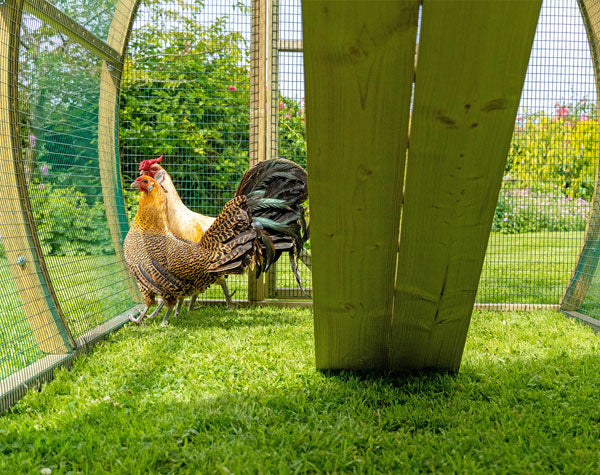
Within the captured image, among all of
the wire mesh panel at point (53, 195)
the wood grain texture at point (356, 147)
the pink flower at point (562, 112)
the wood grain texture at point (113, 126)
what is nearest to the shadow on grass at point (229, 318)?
the wire mesh panel at point (53, 195)

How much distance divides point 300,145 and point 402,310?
3160 mm

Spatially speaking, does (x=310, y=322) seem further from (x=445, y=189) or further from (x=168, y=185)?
(x=445, y=189)

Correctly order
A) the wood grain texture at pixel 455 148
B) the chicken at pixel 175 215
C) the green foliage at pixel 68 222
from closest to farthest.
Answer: the wood grain texture at pixel 455 148
the green foliage at pixel 68 222
the chicken at pixel 175 215

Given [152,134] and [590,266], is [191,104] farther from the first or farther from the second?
[590,266]

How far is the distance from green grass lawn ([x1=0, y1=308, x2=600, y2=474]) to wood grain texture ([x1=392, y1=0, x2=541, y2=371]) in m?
0.49

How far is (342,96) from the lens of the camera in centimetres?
198

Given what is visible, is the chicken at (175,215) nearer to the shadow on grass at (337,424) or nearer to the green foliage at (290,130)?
the green foliage at (290,130)

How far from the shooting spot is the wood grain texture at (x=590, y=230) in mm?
4641

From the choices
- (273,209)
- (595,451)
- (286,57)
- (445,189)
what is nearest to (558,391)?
(595,451)

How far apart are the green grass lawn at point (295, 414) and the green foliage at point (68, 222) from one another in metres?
0.86

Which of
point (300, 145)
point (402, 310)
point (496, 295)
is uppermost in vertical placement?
point (300, 145)

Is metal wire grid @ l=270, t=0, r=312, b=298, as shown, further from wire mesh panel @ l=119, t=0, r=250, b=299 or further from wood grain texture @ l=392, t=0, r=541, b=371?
wood grain texture @ l=392, t=0, r=541, b=371

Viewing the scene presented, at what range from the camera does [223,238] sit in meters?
4.61

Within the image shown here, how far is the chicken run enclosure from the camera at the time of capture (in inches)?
105
